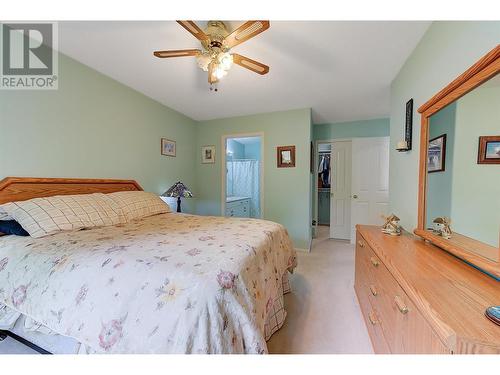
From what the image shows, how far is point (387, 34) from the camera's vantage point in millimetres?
1623

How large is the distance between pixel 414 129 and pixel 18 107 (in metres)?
3.34

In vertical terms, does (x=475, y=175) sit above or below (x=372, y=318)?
above

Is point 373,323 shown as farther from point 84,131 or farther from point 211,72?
point 84,131

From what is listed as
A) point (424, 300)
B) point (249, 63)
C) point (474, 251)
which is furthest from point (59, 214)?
point (474, 251)

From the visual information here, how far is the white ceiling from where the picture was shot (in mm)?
1592

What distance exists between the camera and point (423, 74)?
1.63m

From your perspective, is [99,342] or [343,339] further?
[343,339]

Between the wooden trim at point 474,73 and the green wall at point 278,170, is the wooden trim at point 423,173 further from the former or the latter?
the green wall at point 278,170

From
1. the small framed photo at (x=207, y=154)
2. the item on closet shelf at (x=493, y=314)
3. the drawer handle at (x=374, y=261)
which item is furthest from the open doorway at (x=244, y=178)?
the item on closet shelf at (x=493, y=314)

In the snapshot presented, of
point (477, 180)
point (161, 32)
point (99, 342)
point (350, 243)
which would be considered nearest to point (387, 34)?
point (477, 180)

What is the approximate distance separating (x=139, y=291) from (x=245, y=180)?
15.0 ft

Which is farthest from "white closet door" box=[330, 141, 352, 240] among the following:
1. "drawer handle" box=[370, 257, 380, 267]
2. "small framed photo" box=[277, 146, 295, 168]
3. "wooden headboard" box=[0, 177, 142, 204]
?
"wooden headboard" box=[0, 177, 142, 204]

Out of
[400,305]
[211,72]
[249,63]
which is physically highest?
[249,63]
